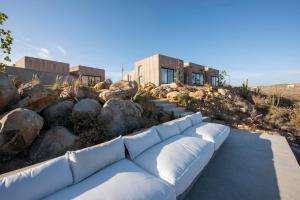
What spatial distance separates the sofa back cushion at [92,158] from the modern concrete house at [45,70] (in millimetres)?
8726

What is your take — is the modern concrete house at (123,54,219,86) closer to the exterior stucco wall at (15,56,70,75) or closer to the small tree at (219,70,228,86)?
the small tree at (219,70,228,86)

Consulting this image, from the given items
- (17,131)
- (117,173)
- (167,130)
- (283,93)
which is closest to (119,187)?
(117,173)

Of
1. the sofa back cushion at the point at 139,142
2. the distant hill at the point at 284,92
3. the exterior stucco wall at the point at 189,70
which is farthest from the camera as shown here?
the exterior stucco wall at the point at 189,70

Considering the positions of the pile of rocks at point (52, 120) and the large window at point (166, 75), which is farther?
the large window at point (166, 75)

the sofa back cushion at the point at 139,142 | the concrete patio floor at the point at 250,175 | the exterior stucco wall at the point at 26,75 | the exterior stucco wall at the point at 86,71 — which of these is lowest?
the concrete patio floor at the point at 250,175

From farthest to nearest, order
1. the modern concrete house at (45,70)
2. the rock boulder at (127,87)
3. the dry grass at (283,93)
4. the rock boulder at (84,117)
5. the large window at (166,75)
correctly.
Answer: the large window at (166,75), the dry grass at (283,93), the modern concrete house at (45,70), the rock boulder at (127,87), the rock boulder at (84,117)

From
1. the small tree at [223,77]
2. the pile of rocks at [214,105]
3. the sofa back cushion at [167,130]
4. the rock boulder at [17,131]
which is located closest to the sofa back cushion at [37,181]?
the rock boulder at [17,131]

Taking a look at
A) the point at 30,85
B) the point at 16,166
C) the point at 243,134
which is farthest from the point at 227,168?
the point at 30,85

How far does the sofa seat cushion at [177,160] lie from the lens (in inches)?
72.1

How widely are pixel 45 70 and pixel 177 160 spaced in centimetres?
1586

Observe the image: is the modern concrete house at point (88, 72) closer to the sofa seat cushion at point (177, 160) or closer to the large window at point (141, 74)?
the large window at point (141, 74)

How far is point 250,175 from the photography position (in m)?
2.41

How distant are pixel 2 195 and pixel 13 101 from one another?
109 inches

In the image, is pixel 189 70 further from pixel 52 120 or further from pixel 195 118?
pixel 52 120
